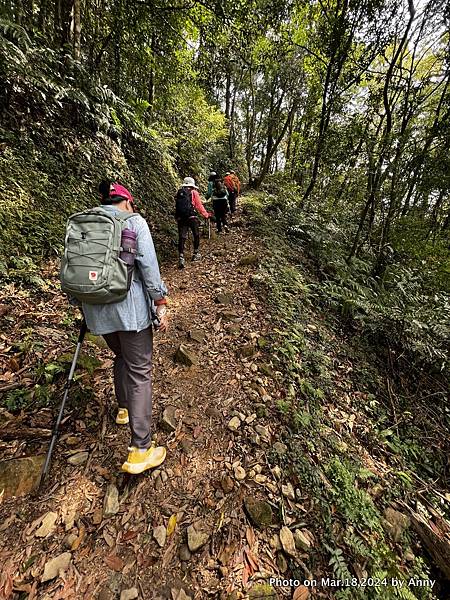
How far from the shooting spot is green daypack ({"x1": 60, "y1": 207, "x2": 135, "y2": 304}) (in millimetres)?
2066

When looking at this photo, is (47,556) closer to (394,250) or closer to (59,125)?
(59,125)

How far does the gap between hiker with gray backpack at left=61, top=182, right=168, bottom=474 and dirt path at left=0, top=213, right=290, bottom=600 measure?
35 cm

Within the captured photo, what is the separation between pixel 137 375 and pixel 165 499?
3.80 feet

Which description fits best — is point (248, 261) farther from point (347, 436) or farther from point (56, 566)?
point (56, 566)

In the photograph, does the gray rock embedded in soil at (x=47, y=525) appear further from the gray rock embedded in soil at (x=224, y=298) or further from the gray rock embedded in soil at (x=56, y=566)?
the gray rock embedded in soil at (x=224, y=298)

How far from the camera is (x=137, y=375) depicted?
243cm

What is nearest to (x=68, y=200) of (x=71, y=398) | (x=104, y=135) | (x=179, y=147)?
(x=104, y=135)

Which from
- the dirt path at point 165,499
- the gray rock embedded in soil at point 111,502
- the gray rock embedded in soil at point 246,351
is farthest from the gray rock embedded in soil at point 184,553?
the gray rock embedded in soil at point 246,351

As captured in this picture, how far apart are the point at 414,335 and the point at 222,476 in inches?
202

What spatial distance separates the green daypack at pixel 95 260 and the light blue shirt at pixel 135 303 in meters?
0.12

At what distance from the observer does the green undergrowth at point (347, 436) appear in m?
2.42

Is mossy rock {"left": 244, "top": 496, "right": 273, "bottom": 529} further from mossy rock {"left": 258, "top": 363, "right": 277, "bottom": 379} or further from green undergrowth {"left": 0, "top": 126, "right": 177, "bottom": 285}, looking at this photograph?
green undergrowth {"left": 0, "top": 126, "right": 177, "bottom": 285}

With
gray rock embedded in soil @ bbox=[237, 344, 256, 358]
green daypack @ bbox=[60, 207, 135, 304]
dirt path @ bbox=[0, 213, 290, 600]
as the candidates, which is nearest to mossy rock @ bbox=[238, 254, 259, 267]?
gray rock embedded in soil @ bbox=[237, 344, 256, 358]

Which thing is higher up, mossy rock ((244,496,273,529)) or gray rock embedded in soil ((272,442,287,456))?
gray rock embedded in soil ((272,442,287,456))
